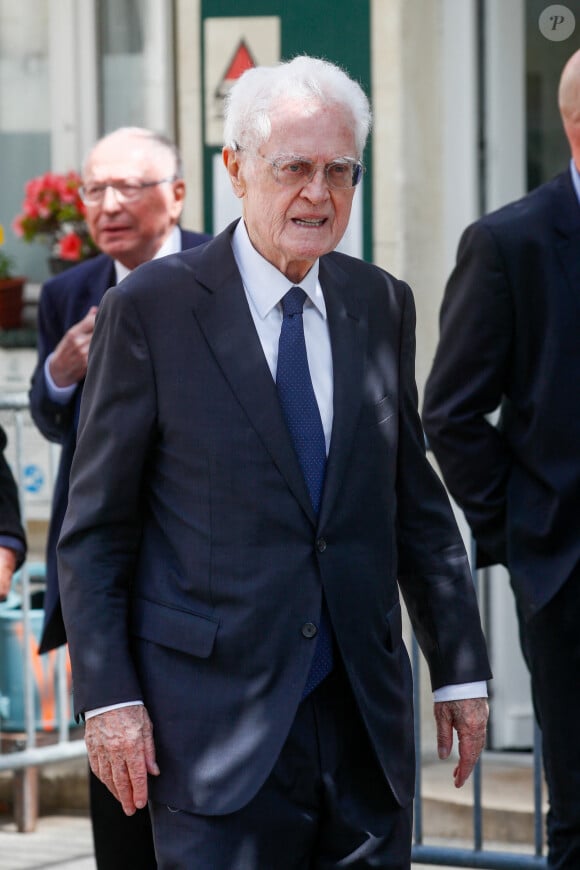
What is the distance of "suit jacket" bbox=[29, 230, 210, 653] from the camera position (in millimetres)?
4547

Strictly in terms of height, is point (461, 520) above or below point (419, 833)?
above

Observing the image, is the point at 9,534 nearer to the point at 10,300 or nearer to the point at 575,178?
the point at 575,178

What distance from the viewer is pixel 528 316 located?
389 cm

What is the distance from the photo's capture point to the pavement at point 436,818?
575 cm

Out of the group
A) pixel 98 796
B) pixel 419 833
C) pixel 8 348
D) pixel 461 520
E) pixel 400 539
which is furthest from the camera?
pixel 8 348

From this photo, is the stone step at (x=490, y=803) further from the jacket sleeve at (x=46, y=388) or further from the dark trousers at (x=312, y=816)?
the dark trousers at (x=312, y=816)

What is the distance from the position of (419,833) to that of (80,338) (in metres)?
1.89

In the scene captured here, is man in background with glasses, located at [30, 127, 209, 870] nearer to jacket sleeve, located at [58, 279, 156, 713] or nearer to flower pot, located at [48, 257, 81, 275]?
jacket sleeve, located at [58, 279, 156, 713]

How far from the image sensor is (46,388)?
4.64 meters

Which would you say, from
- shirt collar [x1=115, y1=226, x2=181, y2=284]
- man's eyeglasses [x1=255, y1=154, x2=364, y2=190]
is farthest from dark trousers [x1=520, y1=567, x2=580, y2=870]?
shirt collar [x1=115, y1=226, x2=181, y2=284]

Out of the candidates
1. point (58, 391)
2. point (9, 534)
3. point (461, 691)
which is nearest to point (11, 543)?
point (9, 534)

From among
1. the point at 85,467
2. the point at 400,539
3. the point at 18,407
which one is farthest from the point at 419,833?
the point at 85,467

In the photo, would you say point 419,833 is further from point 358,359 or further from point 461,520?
point 358,359

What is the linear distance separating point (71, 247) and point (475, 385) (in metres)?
3.20
